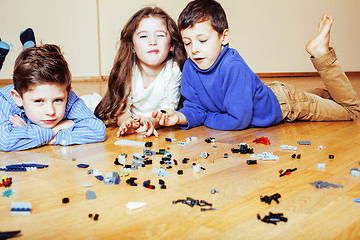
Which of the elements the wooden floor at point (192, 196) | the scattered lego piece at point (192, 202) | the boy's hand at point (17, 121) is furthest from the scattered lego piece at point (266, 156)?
the boy's hand at point (17, 121)

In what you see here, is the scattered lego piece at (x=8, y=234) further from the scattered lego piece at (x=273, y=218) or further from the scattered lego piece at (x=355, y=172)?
the scattered lego piece at (x=355, y=172)

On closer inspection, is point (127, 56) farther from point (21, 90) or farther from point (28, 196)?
point (28, 196)

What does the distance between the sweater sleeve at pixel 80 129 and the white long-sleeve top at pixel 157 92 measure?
412mm

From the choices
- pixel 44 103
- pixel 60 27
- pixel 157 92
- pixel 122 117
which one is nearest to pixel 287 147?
pixel 157 92

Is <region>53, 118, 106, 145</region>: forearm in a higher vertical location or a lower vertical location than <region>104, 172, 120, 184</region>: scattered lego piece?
lower

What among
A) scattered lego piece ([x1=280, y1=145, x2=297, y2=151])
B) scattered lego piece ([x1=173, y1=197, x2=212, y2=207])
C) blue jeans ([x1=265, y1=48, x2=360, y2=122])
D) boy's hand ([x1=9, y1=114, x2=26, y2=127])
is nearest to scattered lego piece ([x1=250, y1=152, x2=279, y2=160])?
scattered lego piece ([x1=280, y1=145, x2=297, y2=151])

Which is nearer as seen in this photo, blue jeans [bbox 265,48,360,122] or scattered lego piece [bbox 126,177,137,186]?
scattered lego piece [bbox 126,177,137,186]

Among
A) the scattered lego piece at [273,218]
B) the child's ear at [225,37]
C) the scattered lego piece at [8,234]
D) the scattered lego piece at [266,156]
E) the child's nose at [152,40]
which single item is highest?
the child's ear at [225,37]

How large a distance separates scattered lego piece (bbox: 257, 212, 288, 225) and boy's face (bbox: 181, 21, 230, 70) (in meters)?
1.20

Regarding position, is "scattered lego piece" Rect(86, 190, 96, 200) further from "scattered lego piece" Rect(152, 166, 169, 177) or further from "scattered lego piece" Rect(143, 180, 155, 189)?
"scattered lego piece" Rect(152, 166, 169, 177)

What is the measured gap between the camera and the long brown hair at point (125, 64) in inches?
87.5

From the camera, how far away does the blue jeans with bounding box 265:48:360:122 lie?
7.54ft

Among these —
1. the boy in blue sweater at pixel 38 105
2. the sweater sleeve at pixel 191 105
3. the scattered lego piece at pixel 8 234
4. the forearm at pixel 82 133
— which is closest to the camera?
the scattered lego piece at pixel 8 234

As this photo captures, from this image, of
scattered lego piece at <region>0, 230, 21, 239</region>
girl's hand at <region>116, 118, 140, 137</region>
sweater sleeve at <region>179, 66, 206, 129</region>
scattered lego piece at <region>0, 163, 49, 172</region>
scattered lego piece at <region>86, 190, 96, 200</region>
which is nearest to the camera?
scattered lego piece at <region>0, 230, 21, 239</region>
